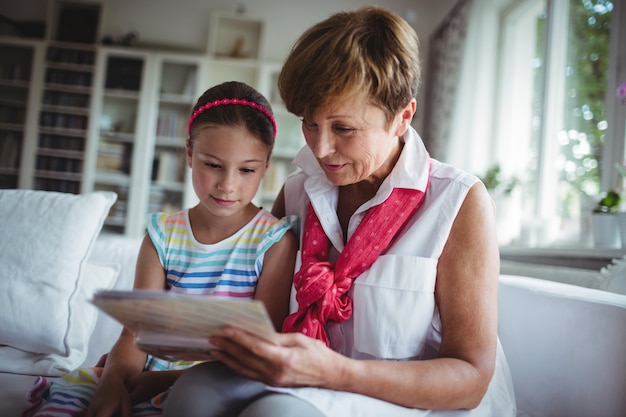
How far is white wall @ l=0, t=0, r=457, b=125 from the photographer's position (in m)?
5.62

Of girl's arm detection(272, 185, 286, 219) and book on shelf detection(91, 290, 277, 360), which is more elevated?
girl's arm detection(272, 185, 286, 219)

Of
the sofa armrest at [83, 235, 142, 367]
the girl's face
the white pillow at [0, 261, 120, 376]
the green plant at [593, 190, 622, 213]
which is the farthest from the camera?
the green plant at [593, 190, 622, 213]

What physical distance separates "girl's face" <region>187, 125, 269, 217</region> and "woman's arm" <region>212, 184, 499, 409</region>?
0.44m

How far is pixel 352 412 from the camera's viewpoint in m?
0.83

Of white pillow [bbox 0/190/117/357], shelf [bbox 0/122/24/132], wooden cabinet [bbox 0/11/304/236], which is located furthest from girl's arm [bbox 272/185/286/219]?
shelf [bbox 0/122/24/132]

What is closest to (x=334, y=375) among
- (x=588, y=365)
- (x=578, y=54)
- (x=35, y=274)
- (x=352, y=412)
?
(x=352, y=412)

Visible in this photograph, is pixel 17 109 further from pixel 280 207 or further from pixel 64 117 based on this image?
pixel 280 207

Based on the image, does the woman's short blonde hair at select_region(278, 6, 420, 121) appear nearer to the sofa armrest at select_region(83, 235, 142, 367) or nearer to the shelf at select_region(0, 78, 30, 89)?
the sofa armrest at select_region(83, 235, 142, 367)

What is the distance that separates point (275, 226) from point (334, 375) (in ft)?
1.55

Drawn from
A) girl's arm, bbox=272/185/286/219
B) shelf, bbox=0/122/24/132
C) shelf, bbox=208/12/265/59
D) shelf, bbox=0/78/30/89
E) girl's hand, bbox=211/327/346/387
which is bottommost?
girl's hand, bbox=211/327/346/387

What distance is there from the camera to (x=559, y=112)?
3262mm

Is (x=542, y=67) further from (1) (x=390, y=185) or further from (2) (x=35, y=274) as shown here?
Result: (2) (x=35, y=274)

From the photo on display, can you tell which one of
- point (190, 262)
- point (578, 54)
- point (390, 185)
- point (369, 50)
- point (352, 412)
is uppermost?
point (578, 54)

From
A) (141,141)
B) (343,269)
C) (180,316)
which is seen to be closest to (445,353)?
(343,269)
